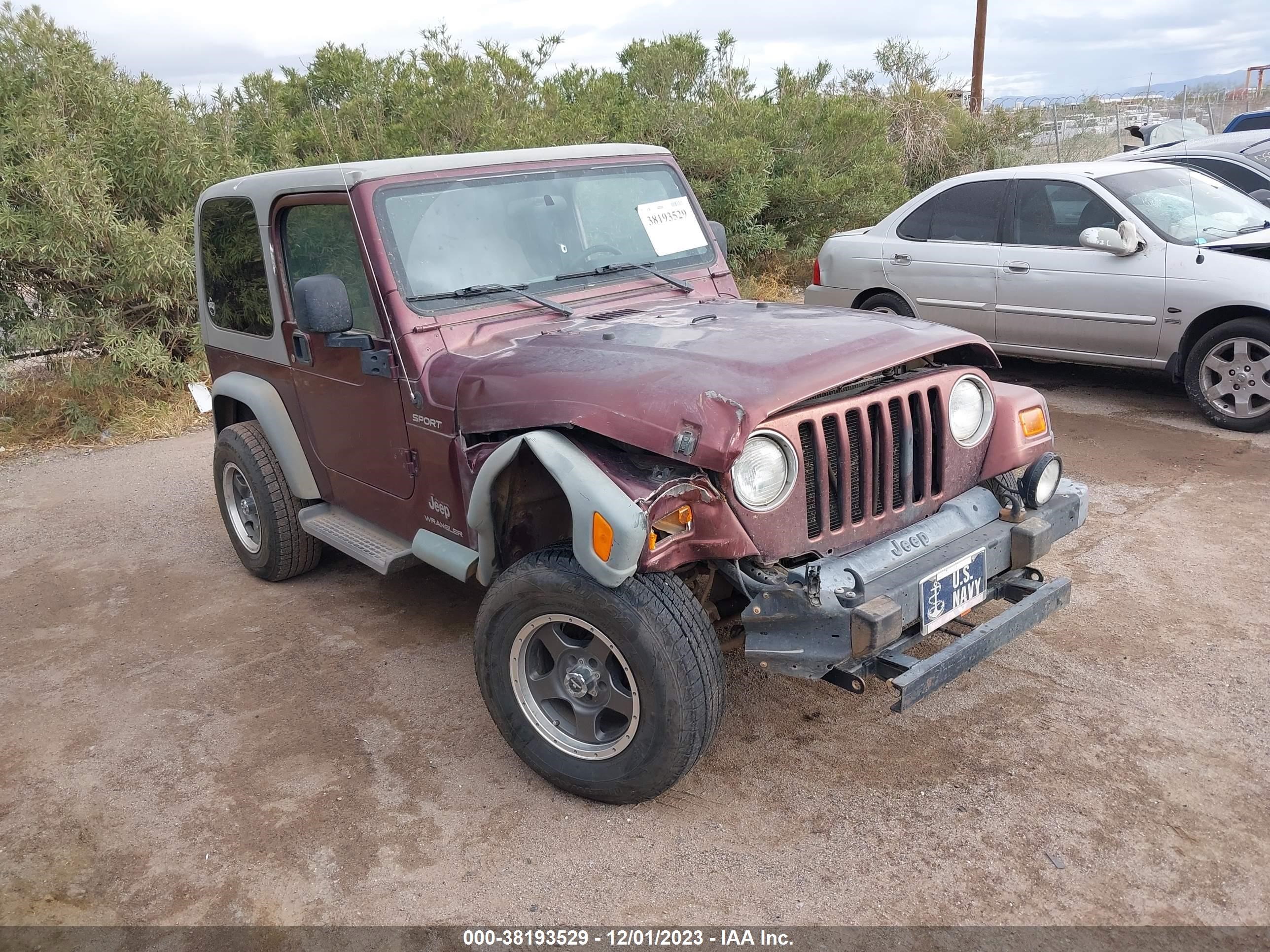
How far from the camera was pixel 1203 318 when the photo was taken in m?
6.75

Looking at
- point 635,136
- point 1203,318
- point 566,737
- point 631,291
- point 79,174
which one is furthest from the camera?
point 635,136

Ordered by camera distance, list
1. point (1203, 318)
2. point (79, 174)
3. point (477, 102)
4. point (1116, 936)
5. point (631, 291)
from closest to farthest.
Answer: point (1116, 936)
point (631, 291)
point (1203, 318)
point (79, 174)
point (477, 102)

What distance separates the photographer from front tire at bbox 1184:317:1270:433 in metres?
6.55

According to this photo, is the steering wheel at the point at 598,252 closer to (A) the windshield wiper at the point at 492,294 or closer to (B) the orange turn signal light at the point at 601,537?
(A) the windshield wiper at the point at 492,294

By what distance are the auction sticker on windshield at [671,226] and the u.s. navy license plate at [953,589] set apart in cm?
198

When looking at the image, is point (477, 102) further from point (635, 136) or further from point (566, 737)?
point (566, 737)

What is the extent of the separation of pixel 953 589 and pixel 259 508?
3.24 metres

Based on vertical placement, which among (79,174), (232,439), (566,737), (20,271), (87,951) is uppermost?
(79,174)

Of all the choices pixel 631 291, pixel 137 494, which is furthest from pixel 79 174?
pixel 631 291

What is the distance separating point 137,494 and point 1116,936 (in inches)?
250

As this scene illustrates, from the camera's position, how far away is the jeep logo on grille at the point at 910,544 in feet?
10.7

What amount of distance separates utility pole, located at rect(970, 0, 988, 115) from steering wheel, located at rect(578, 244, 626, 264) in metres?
16.3

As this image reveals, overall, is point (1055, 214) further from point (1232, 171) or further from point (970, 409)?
point (970, 409)

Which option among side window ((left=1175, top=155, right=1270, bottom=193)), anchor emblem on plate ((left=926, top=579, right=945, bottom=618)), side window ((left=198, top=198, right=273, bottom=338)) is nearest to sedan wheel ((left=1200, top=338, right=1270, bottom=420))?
side window ((left=1175, top=155, right=1270, bottom=193))
